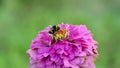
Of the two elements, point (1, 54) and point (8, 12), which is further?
point (8, 12)

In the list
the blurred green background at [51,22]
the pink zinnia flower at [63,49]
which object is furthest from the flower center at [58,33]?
the blurred green background at [51,22]

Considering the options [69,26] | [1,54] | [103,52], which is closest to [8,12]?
[1,54]

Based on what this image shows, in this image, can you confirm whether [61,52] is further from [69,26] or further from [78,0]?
[78,0]

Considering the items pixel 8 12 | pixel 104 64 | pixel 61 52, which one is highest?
pixel 8 12

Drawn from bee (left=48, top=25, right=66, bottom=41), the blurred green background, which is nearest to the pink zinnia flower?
bee (left=48, top=25, right=66, bottom=41)

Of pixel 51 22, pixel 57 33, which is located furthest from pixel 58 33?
pixel 51 22

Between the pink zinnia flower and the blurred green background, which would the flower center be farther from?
the blurred green background
